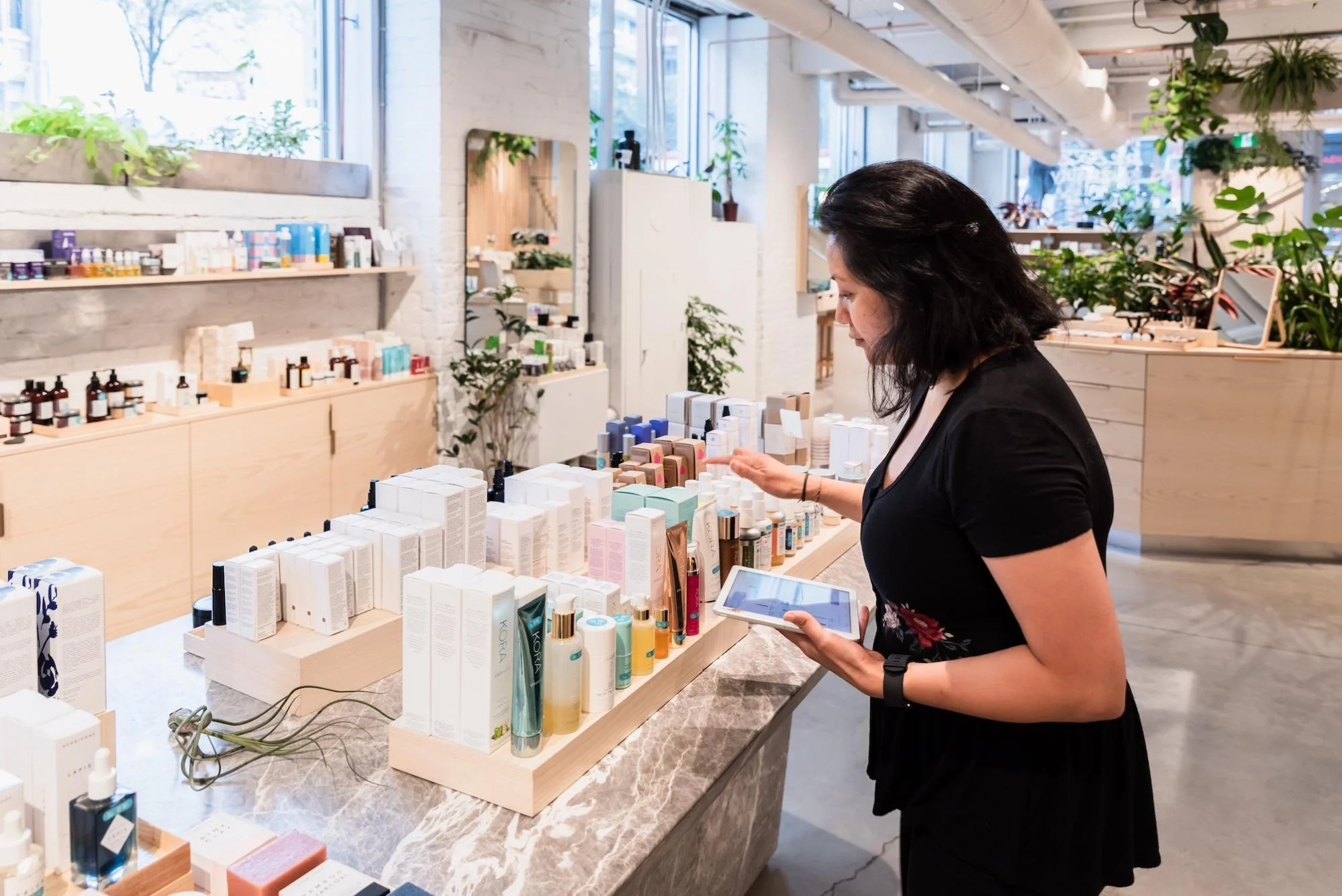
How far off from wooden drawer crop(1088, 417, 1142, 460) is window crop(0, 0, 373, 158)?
4156mm

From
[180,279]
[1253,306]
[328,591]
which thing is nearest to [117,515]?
[180,279]

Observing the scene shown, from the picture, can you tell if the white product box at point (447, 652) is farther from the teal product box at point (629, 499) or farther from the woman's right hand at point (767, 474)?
the woman's right hand at point (767, 474)

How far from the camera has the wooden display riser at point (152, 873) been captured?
4.04 feet

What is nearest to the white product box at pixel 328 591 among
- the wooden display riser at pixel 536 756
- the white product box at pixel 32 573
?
the wooden display riser at pixel 536 756

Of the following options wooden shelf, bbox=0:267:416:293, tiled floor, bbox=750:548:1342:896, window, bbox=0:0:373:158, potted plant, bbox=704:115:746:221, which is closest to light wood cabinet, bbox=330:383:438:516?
wooden shelf, bbox=0:267:416:293

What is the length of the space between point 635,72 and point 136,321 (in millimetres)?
4762

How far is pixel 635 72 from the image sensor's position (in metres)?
8.05

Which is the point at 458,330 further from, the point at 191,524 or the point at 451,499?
the point at 451,499

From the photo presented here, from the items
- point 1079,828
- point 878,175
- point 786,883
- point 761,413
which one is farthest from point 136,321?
point 1079,828

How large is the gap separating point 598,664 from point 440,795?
11.9 inches

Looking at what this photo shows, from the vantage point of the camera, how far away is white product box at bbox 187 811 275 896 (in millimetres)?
1276

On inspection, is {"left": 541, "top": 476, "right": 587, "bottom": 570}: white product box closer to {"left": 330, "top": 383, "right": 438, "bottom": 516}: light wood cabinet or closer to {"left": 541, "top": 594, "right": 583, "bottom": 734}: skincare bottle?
A: {"left": 541, "top": 594, "right": 583, "bottom": 734}: skincare bottle

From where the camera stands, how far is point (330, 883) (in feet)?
4.07

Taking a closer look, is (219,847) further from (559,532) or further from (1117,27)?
(1117,27)
